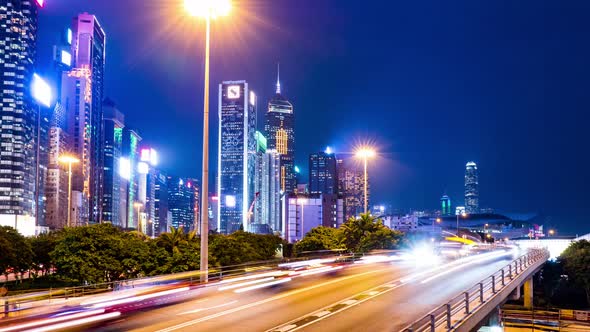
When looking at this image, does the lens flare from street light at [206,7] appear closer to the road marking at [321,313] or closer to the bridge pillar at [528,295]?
the road marking at [321,313]

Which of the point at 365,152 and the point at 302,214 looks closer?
the point at 365,152

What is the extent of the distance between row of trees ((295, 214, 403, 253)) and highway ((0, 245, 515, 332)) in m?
25.5

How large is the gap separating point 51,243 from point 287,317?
135 feet

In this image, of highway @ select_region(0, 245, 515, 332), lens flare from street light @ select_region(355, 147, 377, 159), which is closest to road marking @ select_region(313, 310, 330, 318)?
highway @ select_region(0, 245, 515, 332)

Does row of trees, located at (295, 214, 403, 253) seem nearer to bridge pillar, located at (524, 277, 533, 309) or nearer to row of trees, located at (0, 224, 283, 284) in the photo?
bridge pillar, located at (524, 277, 533, 309)

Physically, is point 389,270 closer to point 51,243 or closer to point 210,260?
point 210,260

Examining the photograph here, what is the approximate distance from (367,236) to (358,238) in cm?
114

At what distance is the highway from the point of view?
15406mm

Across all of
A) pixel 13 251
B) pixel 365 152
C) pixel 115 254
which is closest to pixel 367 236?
pixel 365 152

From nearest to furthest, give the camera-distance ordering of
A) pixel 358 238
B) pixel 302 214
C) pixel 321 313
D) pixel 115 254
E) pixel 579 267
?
pixel 321 313 < pixel 115 254 < pixel 358 238 < pixel 579 267 < pixel 302 214

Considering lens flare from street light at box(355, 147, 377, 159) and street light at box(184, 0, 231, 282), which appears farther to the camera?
lens flare from street light at box(355, 147, 377, 159)

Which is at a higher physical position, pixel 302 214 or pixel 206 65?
pixel 206 65

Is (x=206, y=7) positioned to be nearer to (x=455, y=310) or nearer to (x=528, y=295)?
(x=455, y=310)

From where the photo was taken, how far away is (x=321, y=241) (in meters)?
58.3
